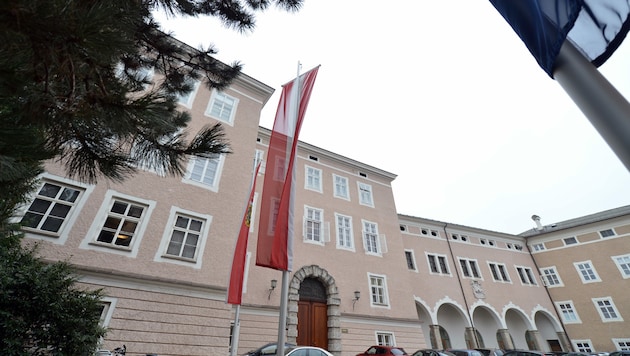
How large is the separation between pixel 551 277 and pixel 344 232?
24.2m

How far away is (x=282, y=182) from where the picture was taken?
5227mm

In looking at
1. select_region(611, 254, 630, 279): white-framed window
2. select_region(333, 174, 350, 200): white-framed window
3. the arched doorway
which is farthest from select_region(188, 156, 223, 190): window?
select_region(611, 254, 630, 279): white-framed window

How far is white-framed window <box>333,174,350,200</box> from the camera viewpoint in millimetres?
19188

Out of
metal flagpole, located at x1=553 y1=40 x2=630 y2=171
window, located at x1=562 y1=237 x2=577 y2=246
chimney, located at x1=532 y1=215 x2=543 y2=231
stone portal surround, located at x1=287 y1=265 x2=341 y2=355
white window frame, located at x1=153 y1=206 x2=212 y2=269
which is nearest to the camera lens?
metal flagpole, located at x1=553 y1=40 x2=630 y2=171

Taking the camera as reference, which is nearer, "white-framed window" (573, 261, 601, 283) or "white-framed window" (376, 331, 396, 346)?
"white-framed window" (376, 331, 396, 346)

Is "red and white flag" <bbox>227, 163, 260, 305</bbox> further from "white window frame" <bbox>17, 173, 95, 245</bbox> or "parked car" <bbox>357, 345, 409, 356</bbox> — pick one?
"parked car" <bbox>357, 345, 409, 356</bbox>

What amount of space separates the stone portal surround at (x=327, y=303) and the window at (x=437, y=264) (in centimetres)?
1137

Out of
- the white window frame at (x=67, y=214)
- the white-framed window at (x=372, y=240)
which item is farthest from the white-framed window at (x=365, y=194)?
the white window frame at (x=67, y=214)

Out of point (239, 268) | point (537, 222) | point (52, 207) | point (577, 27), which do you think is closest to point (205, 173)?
point (52, 207)

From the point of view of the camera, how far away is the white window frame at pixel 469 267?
23.6 m

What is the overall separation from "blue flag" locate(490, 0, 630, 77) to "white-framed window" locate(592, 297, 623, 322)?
33.3 metres

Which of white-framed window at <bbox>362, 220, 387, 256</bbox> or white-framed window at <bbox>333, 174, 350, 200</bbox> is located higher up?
white-framed window at <bbox>333, 174, 350, 200</bbox>

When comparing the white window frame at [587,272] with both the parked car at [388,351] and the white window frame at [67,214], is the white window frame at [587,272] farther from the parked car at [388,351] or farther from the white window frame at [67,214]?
the white window frame at [67,214]

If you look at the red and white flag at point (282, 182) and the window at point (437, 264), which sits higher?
the window at point (437, 264)
